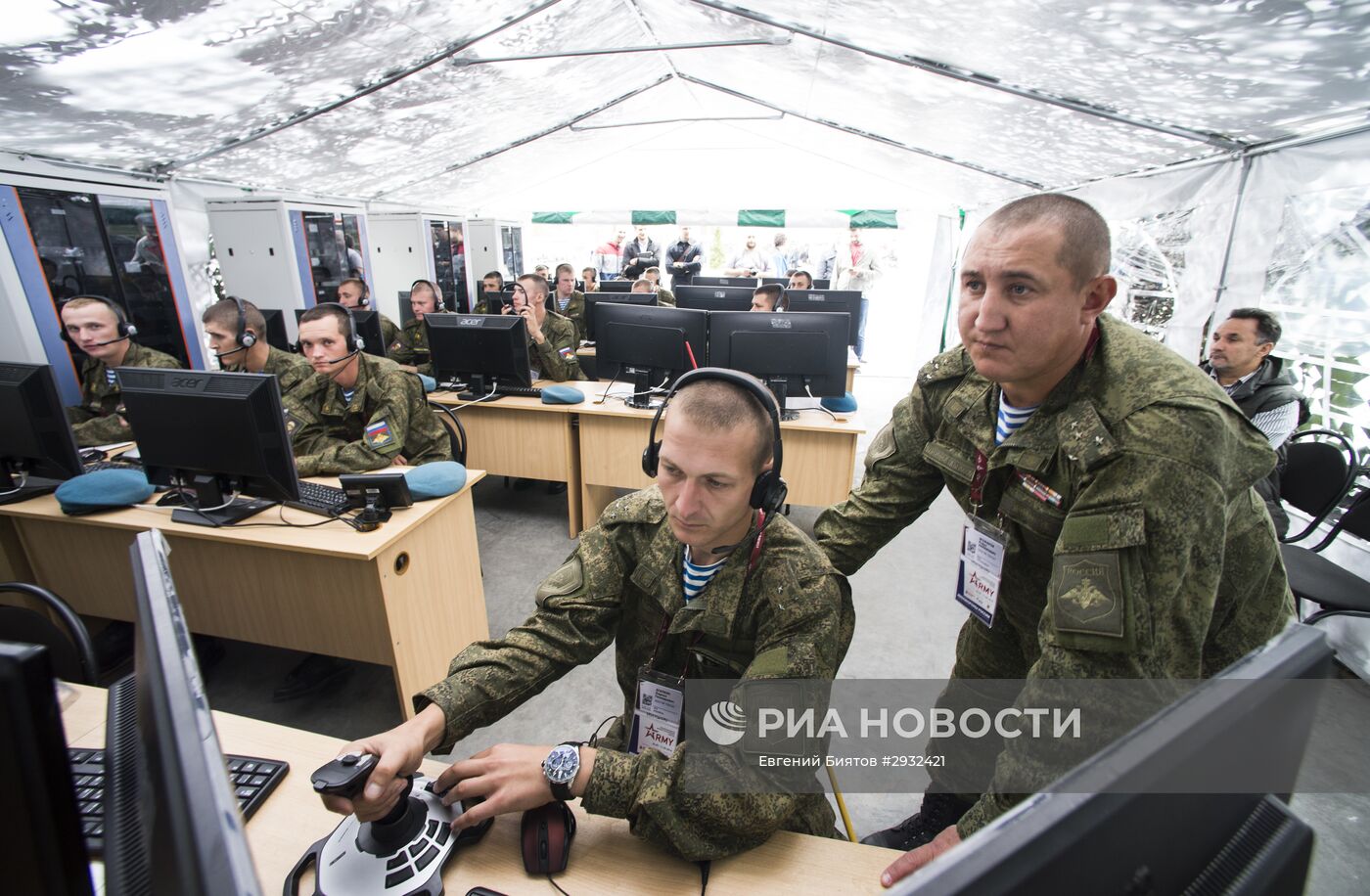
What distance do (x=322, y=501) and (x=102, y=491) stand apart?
0.68 m

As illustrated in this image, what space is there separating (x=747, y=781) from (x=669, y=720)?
32cm

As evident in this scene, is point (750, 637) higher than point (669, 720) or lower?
higher

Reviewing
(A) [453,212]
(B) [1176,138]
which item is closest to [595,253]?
(A) [453,212]

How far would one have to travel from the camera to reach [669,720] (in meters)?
1.15

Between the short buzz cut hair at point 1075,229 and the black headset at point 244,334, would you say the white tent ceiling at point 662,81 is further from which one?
the short buzz cut hair at point 1075,229

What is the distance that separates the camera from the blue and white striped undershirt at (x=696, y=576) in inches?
44.6

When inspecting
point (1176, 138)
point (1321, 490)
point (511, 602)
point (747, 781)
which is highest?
point (1176, 138)

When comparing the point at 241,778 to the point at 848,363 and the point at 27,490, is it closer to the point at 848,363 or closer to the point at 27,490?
the point at 27,490

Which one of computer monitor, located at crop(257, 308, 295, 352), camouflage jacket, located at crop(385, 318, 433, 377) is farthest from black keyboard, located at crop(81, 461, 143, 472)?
camouflage jacket, located at crop(385, 318, 433, 377)

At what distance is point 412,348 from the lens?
209 inches

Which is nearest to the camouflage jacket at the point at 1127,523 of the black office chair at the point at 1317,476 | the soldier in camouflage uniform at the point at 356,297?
the black office chair at the point at 1317,476

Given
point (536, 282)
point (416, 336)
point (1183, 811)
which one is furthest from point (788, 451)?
point (416, 336)

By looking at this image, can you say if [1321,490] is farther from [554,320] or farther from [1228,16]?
[554,320]

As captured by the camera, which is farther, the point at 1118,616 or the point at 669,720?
the point at 669,720
